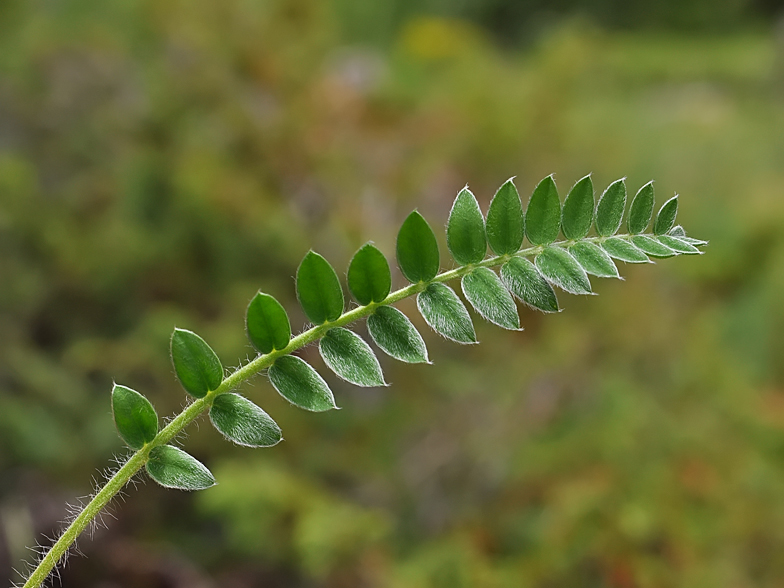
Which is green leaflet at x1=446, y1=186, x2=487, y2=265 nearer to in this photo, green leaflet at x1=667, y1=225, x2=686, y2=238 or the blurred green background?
green leaflet at x1=667, y1=225, x2=686, y2=238

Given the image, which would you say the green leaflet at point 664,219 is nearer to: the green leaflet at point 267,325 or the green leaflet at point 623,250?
the green leaflet at point 623,250

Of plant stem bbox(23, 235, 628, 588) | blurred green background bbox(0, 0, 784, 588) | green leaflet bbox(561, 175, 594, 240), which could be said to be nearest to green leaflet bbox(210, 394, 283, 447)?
plant stem bbox(23, 235, 628, 588)

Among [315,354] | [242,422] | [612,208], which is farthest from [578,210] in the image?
[315,354]

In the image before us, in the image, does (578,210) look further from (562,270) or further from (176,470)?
(176,470)

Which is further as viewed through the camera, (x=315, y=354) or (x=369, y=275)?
(x=315, y=354)

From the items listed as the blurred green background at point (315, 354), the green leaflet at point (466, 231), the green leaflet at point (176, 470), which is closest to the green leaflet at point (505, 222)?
the green leaflet at point (466, 231)

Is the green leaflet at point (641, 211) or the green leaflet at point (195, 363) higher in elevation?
the green leaflet at point (641, 211)
